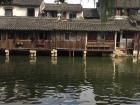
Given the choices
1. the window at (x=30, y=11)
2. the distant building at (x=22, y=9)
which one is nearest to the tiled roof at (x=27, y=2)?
the distant building at (x=22, y=9)

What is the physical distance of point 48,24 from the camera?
48875 mm

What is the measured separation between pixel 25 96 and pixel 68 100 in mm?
2409

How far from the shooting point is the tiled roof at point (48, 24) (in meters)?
47.4

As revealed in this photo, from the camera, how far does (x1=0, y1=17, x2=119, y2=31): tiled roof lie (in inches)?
1865

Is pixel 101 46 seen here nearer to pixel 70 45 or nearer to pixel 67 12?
pixel 70 45

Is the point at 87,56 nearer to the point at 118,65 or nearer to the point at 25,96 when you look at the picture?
the point at 118,65

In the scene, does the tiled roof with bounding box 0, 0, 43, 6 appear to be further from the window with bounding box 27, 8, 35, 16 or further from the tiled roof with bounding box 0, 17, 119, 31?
the tiled roof with bounding box 0, 17, 119, 31

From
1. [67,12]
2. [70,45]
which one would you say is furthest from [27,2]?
[70,45]

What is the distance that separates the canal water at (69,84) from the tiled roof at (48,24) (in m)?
10.7

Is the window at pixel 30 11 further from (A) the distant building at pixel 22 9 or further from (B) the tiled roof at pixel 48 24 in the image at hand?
(B) the tiled roof at pixel 48 24

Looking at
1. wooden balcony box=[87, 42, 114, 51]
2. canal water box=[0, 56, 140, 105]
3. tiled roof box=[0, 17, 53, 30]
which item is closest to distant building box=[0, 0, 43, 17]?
tiled roof box=[0, 17, 53, 30]

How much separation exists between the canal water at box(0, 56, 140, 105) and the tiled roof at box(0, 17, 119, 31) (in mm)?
10692

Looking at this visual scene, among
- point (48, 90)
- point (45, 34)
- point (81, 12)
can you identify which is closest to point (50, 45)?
point (45, 34)

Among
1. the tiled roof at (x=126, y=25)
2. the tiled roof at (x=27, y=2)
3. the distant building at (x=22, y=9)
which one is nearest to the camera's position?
the tiled roof at (x=126, y=25)
